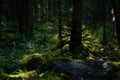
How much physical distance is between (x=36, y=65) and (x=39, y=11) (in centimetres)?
4608

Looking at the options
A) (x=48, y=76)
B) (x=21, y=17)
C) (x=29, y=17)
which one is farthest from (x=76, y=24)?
(x=21, y=17)

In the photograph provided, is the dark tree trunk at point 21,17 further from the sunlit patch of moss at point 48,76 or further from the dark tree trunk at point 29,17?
the sunlit patch of moss at point 48,76

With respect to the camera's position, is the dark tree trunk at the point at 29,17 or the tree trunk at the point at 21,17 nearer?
the dark tree trunk at the point at 29,17

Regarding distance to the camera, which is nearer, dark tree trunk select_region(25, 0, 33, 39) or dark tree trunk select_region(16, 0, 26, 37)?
dark tree trunk select_region(25, 0, 33, 39)

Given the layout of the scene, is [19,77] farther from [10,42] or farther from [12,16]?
[12,16]

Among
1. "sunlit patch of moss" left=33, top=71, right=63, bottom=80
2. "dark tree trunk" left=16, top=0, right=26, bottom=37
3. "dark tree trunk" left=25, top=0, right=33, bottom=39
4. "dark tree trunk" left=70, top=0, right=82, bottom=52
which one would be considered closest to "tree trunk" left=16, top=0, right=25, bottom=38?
"dark tree trunk" left=16, top=0, right=26, bottom=37

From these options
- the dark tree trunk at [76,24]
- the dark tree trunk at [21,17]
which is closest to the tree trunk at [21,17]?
the dark tree trunk at [21,17]

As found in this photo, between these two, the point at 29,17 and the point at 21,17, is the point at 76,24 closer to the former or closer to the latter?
the point at 29,17

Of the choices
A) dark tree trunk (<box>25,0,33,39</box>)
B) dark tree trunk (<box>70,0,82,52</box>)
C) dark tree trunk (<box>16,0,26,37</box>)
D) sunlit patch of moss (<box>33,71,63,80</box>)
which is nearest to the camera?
sunlit patch of moss (<box>33,71,63,80</box>)

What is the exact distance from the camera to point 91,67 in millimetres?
8039

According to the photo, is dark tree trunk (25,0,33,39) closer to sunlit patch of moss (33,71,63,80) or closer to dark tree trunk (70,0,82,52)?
dark tree trunk (70,0,82,52)

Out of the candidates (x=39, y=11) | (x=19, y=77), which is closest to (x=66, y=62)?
(x=19, y=77)

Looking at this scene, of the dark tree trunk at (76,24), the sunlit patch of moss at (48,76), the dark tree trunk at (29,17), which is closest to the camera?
the sunlit patch of moss at (48,76)

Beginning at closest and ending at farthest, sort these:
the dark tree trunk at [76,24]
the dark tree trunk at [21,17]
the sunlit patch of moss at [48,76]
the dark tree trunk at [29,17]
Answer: the sunlit patch of moss at [48,76], the dark tree trunk at [76,24], the dark tree trunk at [29,17], the dark tree trunk at [21,17]
